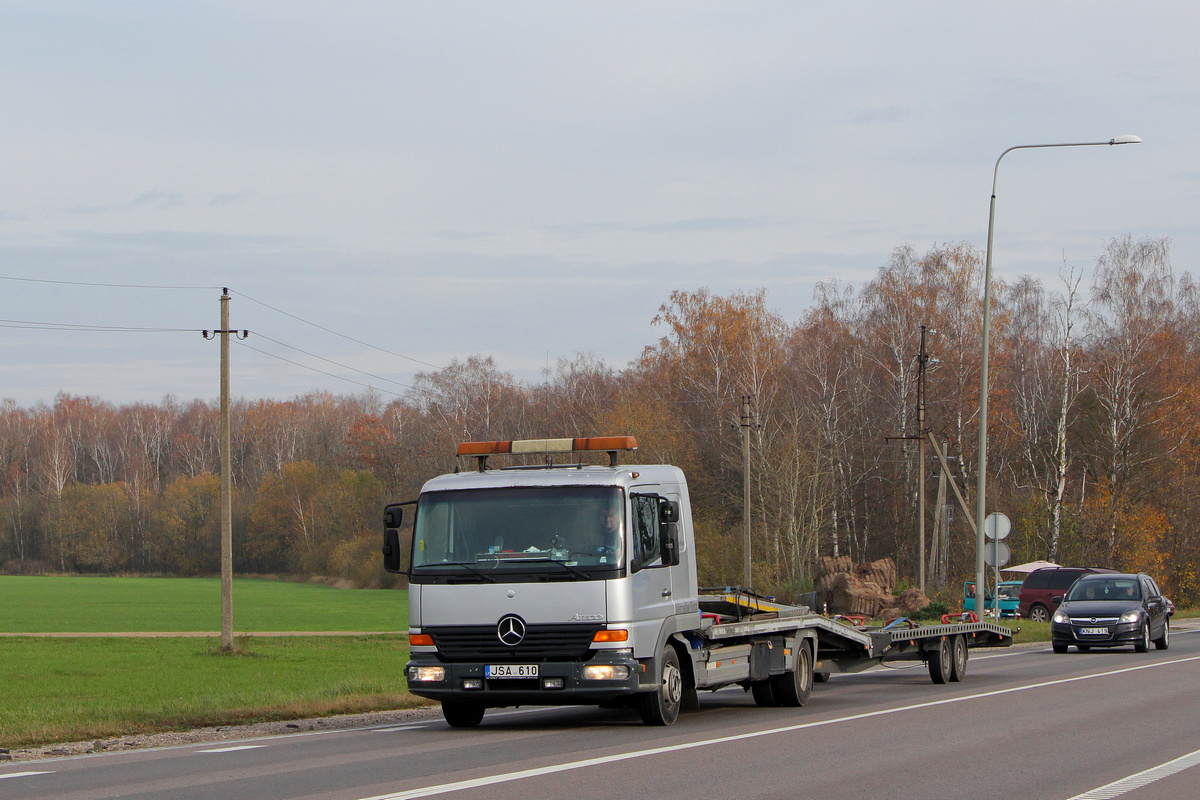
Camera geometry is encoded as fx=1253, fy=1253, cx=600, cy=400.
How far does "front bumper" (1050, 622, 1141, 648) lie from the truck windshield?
16221mm

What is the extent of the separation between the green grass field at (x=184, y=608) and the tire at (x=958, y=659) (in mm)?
30994

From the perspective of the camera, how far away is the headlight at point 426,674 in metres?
11.8

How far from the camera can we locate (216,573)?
115625 mm

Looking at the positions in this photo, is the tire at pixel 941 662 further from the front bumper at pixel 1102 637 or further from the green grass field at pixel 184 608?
the green grass field at pixel 184 608

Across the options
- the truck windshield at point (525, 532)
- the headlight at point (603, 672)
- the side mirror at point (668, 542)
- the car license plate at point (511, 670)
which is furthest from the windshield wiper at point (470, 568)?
the side mirror at point (668, 542)

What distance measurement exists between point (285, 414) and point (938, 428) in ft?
270

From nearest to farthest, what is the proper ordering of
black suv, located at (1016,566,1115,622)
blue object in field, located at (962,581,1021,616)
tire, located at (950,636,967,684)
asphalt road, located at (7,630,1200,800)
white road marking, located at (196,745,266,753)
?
asphalt road, located at (7,630,1200,800) < white road marking, located at (196,745,266,753) < tire, located at (950,636,967,684) < blue object in field, located at (962,581,1021,616) < black suv, located at (1016,566,1115,622)

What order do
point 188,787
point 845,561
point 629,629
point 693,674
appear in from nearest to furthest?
point 188,787 < point 629,629 < point 693,674 < point 845,561

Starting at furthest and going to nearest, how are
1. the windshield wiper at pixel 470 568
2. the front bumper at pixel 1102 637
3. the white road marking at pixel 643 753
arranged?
1. the front bumper at pixel 1102 637
2. the windshield wiper at pixel 470 568
3. the white road marking at pixel 643 753

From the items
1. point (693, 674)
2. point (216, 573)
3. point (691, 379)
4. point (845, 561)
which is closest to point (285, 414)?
point (216, 573)

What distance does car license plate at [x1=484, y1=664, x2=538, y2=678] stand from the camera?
1151 cm

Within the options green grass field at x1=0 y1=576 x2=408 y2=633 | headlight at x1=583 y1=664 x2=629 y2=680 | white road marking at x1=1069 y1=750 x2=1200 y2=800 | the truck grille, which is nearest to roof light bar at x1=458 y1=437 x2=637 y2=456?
the truck grille

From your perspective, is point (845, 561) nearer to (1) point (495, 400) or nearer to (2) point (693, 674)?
(2) point (693, 674)

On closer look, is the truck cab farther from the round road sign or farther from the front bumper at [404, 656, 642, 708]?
the round road sign
